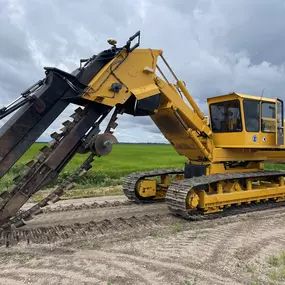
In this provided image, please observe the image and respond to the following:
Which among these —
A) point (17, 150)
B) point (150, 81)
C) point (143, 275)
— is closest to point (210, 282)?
point (143, 275)

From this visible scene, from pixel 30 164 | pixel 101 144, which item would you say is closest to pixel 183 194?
pixel 101 144

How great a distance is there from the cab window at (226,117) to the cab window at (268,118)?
0.87m

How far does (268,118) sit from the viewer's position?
10195 millimetres

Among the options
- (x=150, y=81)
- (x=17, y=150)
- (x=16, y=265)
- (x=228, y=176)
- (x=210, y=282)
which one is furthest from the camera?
(x=228, y=176)

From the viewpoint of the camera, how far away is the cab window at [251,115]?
967 centimetres

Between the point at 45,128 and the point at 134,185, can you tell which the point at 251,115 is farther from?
the point at 45,128

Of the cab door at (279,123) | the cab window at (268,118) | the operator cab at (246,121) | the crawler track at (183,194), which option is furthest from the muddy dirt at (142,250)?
the cab window at (268,118)

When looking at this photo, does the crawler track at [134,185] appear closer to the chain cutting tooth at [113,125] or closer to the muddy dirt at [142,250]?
the muddy dirt at [142,250]

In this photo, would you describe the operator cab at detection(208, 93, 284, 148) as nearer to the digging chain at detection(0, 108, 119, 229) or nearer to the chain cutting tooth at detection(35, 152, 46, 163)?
the digging chain at detection(0, 108, 119, 229)

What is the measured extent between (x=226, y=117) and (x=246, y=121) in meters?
0.66

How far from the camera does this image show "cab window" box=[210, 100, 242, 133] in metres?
9.76

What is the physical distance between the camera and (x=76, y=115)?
23.8 feet

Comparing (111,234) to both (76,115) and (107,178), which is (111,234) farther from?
(107,178)

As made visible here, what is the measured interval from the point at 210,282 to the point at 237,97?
238 inches
